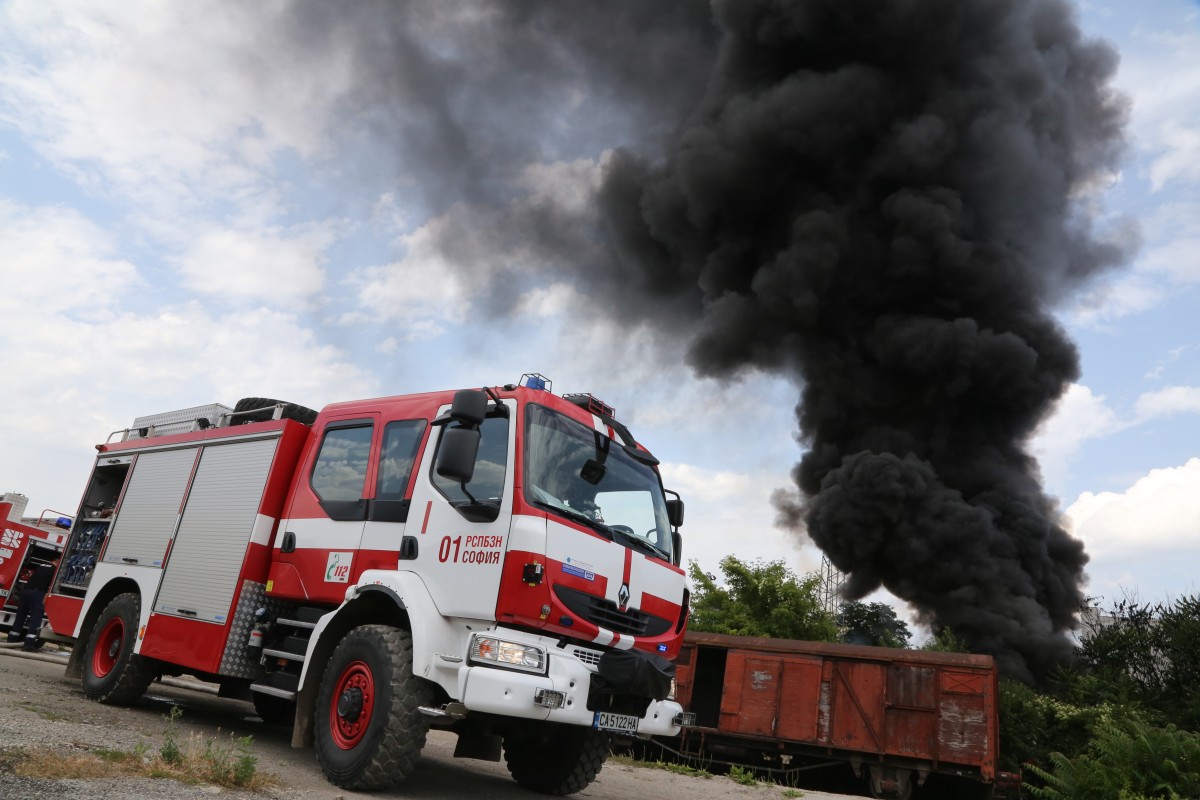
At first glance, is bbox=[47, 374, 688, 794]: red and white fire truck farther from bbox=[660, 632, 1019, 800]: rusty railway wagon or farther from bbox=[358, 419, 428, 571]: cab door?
bbox=[660, 632, 1019, 800]: rusty railway wagon

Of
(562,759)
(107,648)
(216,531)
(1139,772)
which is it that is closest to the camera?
(562,759)

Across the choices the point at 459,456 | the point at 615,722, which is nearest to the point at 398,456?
the point at 459,456

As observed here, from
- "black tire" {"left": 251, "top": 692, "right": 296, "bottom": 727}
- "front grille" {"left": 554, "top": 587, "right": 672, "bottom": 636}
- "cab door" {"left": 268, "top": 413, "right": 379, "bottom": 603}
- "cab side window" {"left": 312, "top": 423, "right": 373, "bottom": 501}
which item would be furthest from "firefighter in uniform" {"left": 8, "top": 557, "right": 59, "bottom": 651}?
"front grille" {"left": 554, "top": 587, "right": 672, "bottom": 636}

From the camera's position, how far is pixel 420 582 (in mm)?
5133

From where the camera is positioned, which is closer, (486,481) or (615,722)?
(615,722)

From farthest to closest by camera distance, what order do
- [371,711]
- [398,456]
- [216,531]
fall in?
[216,531] → [398,456] → [371,711]

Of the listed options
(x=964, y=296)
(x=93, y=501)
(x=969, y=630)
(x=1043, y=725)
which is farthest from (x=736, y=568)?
(x=93, y=501)

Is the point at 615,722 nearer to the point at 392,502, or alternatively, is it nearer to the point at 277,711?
the point at 392,502

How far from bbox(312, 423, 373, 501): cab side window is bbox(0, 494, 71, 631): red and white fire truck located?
9710 millimetres

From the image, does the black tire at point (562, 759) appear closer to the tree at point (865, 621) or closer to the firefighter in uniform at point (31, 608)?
the firefighter in uniform at point (31, 608)

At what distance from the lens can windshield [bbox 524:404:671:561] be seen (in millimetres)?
5164

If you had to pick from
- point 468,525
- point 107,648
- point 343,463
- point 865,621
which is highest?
point 865,621

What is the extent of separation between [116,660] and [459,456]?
4.74 m

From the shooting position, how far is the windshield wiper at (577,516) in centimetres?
497
